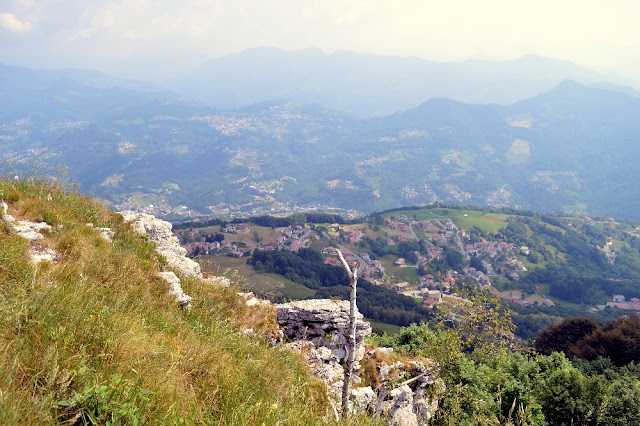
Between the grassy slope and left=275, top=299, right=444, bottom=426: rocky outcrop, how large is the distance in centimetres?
272

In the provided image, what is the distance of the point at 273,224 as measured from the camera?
144 meters

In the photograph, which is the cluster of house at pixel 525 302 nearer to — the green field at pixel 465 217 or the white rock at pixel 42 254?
the green field at pixel 465 217

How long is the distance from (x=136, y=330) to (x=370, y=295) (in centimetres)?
8477

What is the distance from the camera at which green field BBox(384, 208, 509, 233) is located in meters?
153

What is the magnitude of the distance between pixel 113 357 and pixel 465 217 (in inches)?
6975

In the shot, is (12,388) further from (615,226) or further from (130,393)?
(615,226)

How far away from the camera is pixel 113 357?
11.0ft

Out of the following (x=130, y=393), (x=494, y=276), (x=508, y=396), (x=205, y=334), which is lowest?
(x=494, y=276)

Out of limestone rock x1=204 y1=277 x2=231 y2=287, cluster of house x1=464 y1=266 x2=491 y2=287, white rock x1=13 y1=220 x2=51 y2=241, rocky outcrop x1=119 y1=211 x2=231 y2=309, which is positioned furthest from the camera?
Result: cluster of house x1=464 y1=266 x2=491 y2=287

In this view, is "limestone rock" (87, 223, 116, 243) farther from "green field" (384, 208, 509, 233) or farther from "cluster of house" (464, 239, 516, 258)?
"green field" (384, 208, 509, 233)

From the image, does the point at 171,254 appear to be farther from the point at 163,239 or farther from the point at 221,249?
the point at 221,249

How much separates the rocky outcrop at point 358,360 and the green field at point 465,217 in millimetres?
155324

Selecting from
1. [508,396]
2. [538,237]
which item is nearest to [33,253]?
[508,396]

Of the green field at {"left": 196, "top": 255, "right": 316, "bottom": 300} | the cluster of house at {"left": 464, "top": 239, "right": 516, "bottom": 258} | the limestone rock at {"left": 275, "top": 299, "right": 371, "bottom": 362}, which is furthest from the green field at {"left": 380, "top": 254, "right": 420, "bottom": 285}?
the limestone rock at {"left": 275, "top": 299, "right": 371, "bottom": 362}
